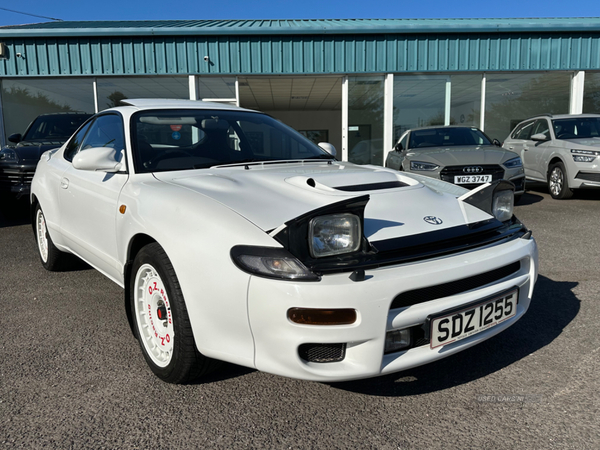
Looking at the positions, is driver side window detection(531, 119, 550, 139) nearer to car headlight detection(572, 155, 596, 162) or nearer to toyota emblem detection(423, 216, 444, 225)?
car headlight detection(572, 155, 596, 162)

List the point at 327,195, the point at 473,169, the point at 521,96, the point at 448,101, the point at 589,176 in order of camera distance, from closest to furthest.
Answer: the point at 327,195, the point at 473,169, the point at 589,176, the point at 448,101, the point at 521,96

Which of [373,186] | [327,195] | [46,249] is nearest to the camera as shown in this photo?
[327,195]

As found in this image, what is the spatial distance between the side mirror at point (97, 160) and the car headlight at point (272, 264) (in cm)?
129

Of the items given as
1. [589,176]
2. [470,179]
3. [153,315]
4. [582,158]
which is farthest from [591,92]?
[153,315]

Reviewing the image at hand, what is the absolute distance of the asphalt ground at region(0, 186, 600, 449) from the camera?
6.01 feet

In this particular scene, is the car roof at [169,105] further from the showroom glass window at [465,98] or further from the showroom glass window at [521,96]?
the showroom glass window at [521,96]

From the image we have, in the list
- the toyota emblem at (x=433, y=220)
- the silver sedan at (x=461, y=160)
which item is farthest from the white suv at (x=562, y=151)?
the toyota emblem at (x=433, y=220)

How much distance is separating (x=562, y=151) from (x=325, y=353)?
26.3 feet

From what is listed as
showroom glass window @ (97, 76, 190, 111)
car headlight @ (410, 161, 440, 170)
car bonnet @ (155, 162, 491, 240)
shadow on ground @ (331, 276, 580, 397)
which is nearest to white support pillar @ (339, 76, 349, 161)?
showroom glass window @ (97, 76, 190, 111)

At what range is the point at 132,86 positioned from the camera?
11.5 m

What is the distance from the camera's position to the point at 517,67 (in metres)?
11.4

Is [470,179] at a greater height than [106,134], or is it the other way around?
[106,134]

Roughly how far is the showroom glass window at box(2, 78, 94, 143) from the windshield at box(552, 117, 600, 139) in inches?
394

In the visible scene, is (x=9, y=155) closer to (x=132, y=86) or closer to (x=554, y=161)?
(x=132, y=86)
